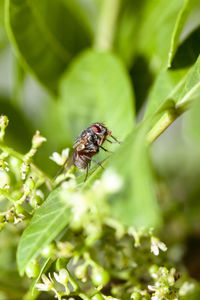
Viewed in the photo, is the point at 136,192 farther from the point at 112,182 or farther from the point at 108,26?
the point at 108,26

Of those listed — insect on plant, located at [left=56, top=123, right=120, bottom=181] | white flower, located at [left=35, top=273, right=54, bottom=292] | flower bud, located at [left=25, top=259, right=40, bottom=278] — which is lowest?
white flower, located at [left=35, top=273, right=54, bottom=292]

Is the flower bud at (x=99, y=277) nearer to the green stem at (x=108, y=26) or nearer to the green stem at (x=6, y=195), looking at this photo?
the green stem at (x=6, y=195)

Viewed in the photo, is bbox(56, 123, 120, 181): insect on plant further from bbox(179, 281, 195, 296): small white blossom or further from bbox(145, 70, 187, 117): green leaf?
bbox(179, 281, 195, 296): small white blossom

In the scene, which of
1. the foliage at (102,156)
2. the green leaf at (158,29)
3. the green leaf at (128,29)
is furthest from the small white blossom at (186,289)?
the green leaf at (128,29)

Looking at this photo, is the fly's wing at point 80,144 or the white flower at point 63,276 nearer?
the white flower at point 63,276

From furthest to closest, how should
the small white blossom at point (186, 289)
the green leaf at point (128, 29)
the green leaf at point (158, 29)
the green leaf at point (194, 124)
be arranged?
1. the green leaf at point (128, 29)
2. the green leaf at point (158, 29)
3. the small white blossom at point (186, 289)
4. the green leaf at point (194, 124)

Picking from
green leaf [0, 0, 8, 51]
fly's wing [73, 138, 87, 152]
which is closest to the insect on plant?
fly's wing [73, 138, 87, 152]
